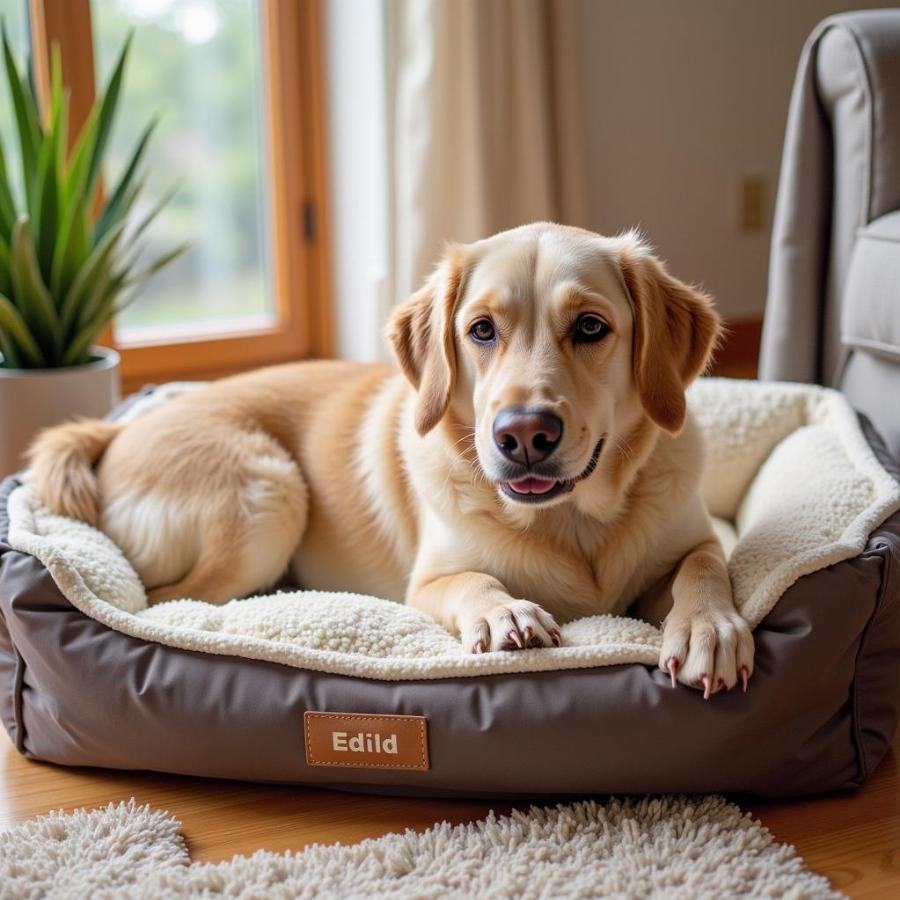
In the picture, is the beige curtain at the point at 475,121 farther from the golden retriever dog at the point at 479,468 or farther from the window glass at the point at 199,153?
the golden retriever dog at the point at 479,468

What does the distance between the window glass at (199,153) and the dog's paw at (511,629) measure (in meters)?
2.39

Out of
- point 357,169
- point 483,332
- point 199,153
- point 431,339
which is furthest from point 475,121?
point 483,332

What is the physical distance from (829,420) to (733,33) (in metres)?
2.17

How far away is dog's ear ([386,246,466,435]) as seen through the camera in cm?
186

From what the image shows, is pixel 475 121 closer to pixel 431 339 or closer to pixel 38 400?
pixel 38 400

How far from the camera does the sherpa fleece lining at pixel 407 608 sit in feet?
5.39

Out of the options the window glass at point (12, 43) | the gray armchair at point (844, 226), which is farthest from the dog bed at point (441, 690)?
the window glass at point (12, 43)

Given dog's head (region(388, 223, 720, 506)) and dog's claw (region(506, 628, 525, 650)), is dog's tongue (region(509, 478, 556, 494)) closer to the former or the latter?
dog's head (region(388, 223, 720, 506))

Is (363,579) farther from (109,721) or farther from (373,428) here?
(109,721)

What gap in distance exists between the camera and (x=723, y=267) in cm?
423

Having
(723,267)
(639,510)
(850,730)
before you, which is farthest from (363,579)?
(723,267)

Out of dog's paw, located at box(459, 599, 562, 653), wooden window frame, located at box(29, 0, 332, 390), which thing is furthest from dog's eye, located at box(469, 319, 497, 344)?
wooden window frame, located at box(29, 0, 332, 390)

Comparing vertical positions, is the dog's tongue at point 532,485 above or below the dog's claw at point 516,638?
above

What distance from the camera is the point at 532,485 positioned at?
1.69 meters
